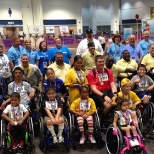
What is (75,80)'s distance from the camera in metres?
3.38

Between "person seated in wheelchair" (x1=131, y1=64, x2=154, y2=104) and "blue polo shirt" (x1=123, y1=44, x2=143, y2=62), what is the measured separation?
1.24 metres

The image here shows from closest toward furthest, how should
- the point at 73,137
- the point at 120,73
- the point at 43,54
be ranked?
the point at 73,137
the point at 120,73
the point at 43,54

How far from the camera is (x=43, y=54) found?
4.79 m

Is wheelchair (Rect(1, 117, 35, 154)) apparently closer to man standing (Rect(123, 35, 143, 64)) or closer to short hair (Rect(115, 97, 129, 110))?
short hair (Rect(115, 97, 129, 110))

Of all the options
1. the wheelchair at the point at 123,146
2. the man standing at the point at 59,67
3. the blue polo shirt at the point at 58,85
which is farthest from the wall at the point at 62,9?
the wheelchair at the point at 123,146

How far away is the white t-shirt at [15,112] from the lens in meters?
2.90

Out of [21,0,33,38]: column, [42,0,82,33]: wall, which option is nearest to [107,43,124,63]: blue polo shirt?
[21,0,33,38]: column

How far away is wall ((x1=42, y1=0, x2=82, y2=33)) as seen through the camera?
24.3 meters

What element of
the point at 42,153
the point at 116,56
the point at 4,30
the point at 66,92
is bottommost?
the point at 42,153

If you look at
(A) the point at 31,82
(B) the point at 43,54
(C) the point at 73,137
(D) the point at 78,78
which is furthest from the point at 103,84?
(B) the point at 43,54

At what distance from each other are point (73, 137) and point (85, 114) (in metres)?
0.32

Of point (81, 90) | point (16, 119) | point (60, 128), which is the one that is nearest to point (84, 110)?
point (81, 90)

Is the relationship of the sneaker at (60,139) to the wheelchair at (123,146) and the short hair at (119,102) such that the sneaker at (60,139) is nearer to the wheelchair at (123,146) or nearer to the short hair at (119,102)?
the wheelchair at (123,146)

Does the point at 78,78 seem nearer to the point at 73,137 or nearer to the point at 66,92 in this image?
the point at 66,92
